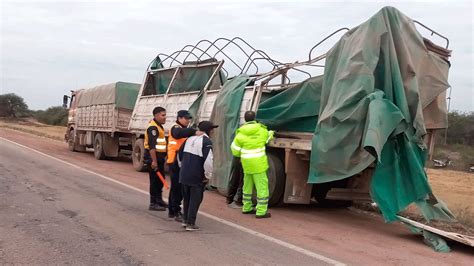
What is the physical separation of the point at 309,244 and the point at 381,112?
6.70ft

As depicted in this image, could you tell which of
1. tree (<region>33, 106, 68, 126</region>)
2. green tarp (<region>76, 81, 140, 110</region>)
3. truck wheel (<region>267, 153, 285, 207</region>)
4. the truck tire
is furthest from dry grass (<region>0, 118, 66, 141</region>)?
truck wheel (<region>267, 153, 285, 207</region>)

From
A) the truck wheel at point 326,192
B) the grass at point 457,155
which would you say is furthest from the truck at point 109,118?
the grass at point 457,155

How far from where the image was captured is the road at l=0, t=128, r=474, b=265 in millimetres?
5777

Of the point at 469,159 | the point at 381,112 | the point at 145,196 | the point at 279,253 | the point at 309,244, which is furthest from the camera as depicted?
the point at 469,159

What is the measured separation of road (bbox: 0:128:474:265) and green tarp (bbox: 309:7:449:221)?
2.62 feet

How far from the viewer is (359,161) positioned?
7527 millimetres

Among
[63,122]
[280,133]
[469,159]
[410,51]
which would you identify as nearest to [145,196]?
[280,133]

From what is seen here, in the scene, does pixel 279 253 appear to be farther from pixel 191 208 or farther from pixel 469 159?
pixel 469 159

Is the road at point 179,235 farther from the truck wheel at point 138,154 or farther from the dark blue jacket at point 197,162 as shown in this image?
the truck wheel at point 138,154

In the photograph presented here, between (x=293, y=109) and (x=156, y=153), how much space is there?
3206 millimetres

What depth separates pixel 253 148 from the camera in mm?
8641

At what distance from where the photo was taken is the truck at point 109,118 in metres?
17.7

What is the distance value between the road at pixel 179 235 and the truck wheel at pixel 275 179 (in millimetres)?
245

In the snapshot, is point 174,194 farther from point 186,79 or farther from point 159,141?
point 186,79
